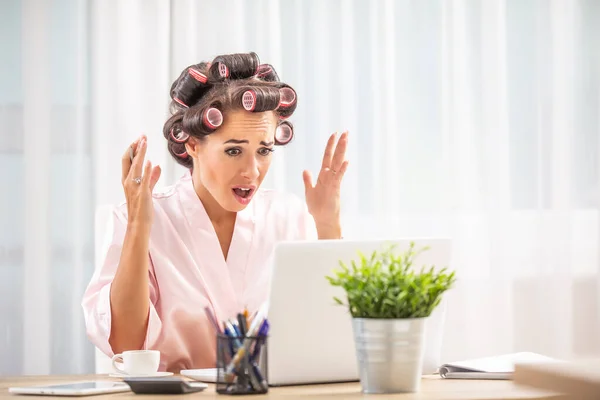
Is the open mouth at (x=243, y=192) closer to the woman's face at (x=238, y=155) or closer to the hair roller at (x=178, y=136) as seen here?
the woman's face at (x=238, y=155)

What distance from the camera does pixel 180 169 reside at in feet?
11.7

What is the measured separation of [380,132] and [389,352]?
224 cm

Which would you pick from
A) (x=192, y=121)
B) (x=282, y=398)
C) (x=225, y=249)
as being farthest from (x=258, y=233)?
(x=282, y=398)

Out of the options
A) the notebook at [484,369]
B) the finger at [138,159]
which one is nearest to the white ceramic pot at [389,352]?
the notebook at [484,369]

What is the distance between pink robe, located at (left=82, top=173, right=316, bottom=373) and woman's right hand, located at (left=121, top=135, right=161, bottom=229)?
0.19 m

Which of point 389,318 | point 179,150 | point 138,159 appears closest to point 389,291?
point 389,318

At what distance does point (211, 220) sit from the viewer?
2.53m

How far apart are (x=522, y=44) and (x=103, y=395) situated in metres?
2.80

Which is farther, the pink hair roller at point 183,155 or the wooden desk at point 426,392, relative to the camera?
the pink hair roller at point 183,155

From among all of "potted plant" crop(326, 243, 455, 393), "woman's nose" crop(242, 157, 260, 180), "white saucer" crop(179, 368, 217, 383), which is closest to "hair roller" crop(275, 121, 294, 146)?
"woman's nose" crop(242, 157, 260, 180)

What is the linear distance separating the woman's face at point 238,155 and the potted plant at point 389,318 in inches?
37.3

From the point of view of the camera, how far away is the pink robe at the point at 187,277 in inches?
91.6

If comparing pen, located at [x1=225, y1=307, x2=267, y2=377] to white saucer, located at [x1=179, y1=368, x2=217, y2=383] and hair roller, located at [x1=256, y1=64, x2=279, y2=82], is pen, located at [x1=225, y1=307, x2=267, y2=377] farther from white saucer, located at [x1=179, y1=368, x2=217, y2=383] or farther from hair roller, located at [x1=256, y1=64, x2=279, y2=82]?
hair roller, located at [x1=256, y1=64, x2=279, y2=82]

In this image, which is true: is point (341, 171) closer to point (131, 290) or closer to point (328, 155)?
point (328, 155)
